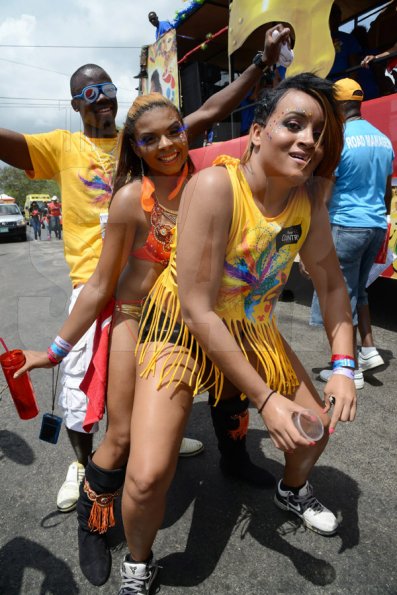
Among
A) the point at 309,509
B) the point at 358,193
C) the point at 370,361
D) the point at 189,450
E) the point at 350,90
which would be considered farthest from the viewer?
the point at 370,361

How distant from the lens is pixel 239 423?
1.91 metres

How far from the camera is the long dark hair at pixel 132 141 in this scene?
1.47 metres

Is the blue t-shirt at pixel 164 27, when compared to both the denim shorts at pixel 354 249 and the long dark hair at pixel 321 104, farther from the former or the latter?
the long dark hair at pixel 321 104

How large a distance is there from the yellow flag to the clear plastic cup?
45.0 inches

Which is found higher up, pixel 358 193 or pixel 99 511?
pixel 358 193

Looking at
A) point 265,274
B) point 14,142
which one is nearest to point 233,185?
point 265,274

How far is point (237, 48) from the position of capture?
1881 mm

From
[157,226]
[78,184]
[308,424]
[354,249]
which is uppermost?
[78,184]

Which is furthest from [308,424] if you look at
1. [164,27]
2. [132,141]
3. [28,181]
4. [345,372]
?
[164,27]

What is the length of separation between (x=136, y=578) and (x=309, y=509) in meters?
0.73

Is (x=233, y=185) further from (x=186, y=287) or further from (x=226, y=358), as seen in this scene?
(x=226, y=358)

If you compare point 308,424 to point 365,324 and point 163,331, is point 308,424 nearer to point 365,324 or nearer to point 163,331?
point 163,331

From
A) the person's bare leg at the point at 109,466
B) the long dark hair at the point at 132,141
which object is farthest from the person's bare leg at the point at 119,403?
the long dark hair at the point at 132,141

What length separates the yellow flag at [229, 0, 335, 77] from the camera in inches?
59.8
